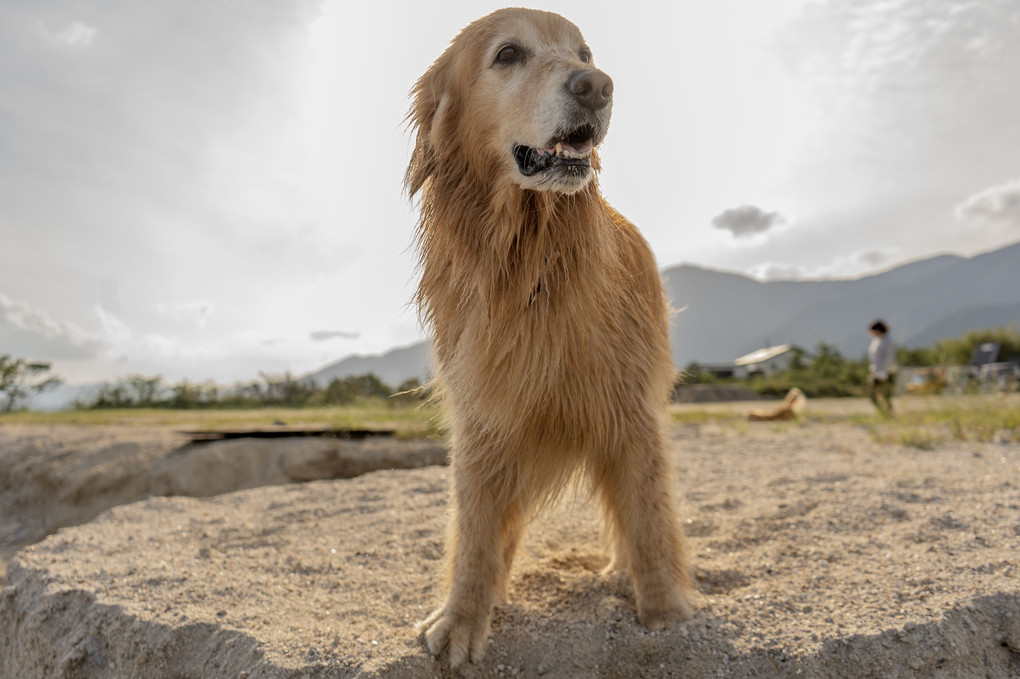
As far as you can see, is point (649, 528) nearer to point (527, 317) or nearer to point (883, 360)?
point (527, 317)

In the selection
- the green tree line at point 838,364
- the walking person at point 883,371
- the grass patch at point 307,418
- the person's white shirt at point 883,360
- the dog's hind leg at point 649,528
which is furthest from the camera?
the green tree line at point 838,364

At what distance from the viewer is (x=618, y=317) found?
245cm

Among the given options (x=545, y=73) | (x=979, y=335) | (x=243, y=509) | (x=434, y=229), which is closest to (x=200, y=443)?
(x=243, y=509)

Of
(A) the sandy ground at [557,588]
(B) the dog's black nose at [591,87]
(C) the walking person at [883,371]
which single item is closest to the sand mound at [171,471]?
(A) the sandy ground at [557,588]

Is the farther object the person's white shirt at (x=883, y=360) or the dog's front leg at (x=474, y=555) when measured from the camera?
the person's white shirt at (x=883, y=360)

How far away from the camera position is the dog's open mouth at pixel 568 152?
6.37 feet

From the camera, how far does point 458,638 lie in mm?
2305

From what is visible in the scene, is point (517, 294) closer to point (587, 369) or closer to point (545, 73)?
point (587, 369)

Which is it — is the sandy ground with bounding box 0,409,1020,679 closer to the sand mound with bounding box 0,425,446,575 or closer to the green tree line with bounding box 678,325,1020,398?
the sand mound with bounding box 0,425,446,575

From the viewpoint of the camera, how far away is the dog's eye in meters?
2.15

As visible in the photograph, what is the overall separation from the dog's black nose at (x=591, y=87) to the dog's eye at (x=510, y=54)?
1.11ft

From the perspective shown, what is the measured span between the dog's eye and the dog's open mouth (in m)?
0.40

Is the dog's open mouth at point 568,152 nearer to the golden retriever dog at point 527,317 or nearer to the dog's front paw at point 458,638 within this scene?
the golden retriever dog at point 527,317

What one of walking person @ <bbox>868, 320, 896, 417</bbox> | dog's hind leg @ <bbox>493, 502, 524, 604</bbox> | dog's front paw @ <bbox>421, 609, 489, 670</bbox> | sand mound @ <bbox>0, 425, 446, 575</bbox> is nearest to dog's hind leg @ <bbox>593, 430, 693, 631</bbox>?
dog's hind leg @ <bbox>493, 502, 524, 604</bbox>
